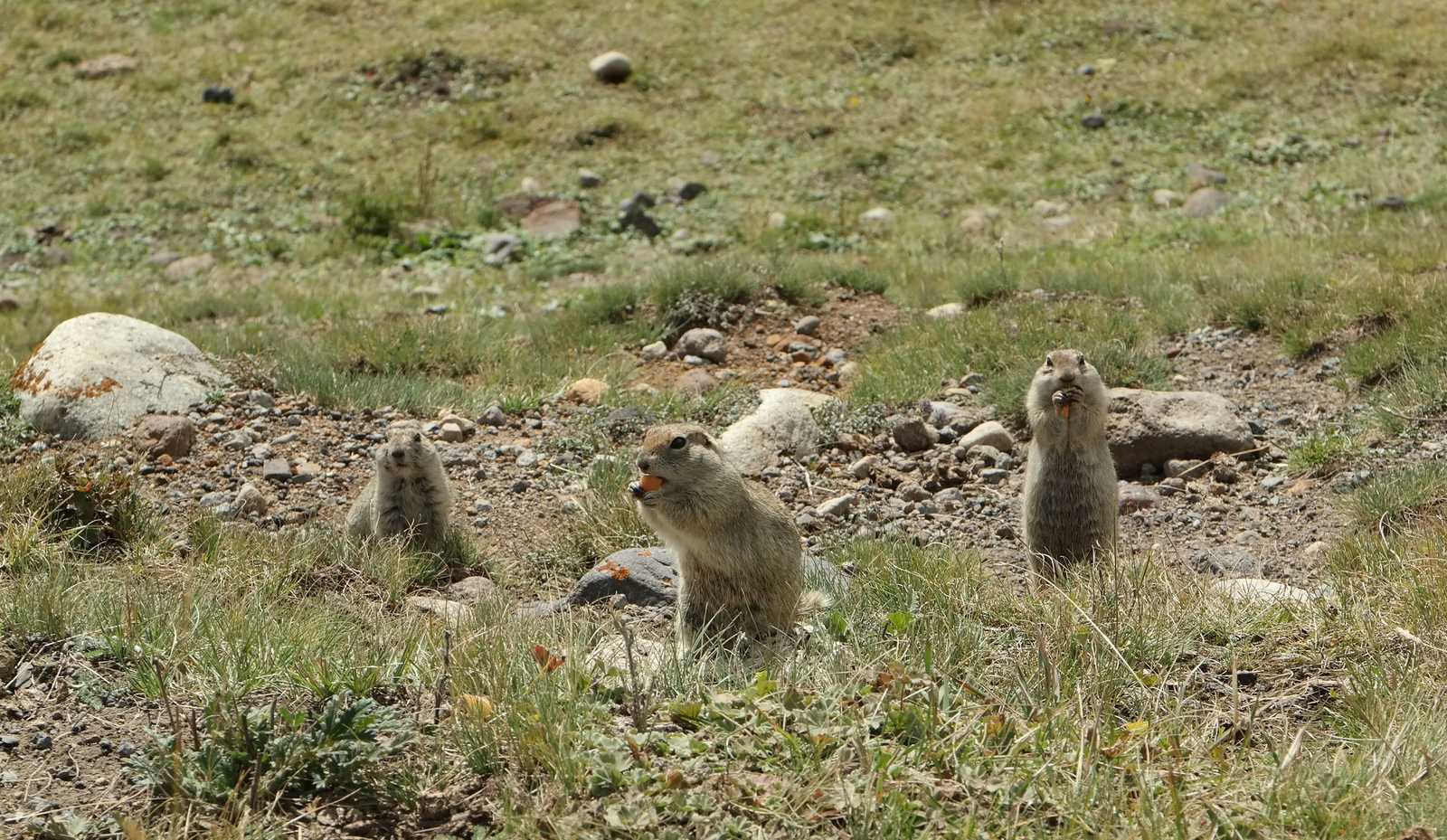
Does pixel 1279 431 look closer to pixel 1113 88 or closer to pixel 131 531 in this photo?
pixel 131 531

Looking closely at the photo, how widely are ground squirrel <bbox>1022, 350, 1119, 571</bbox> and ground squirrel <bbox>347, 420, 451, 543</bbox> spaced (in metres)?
3.14

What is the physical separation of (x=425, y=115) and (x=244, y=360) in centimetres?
874

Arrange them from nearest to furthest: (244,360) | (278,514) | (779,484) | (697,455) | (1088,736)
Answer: (1088,736), (697,455), (278,514), (779,484), (244,360)

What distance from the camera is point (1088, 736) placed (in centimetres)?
368

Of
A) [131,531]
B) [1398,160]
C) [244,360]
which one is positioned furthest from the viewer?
[1398,160]

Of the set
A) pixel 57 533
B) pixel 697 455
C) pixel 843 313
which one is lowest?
pixel 843 313

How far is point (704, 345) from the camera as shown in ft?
34.6

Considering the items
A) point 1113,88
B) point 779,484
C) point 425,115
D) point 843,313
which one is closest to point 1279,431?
point 779,484

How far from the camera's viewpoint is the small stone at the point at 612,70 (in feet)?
59.2

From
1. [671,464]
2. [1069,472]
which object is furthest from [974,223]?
[671,464]

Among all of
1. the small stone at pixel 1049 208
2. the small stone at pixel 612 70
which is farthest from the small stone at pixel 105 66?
the small stone at pixel 1049 208

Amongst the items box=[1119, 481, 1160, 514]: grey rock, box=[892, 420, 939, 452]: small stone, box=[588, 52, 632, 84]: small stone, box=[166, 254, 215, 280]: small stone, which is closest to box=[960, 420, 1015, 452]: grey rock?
box=[892, 420, 939, 452]: small stone

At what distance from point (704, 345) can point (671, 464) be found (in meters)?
5.12

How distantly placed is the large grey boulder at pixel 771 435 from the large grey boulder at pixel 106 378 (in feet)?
11.8
